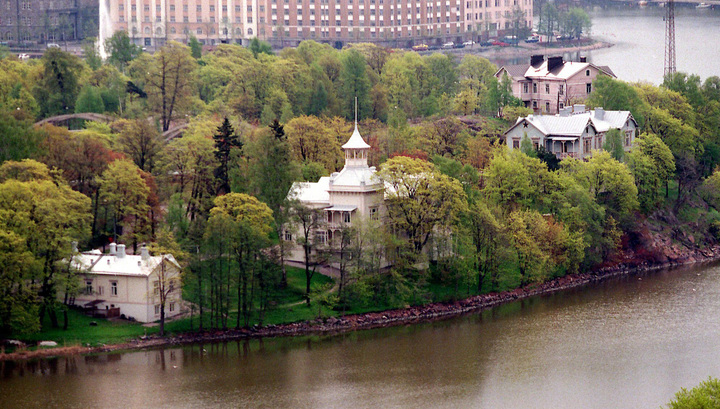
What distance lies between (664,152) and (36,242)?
45.6 meters

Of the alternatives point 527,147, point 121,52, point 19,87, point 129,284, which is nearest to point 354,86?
point 19,87

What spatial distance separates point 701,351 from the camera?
235 feet

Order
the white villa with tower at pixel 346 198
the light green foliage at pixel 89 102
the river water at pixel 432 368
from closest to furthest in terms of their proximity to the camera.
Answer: the river water at pixel 432 368
the white villa with tower at pixel 346 198
the light green foliage at pixel 89 102

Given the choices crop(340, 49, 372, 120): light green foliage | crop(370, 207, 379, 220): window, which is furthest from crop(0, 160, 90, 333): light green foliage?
crop(340, 49, 372, 120): light green foliage

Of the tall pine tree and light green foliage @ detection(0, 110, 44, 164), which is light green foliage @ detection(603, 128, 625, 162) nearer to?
the tall pine tree

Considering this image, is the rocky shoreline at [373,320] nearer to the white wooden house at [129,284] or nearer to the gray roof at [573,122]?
the white wooden house at [129,284]

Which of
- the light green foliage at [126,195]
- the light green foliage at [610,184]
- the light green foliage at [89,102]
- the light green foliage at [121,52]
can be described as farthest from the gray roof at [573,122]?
the light green foliage at [121,52]

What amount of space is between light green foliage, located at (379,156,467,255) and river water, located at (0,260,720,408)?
5.80 metres

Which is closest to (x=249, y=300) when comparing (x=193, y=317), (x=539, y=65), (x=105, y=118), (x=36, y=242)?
(x=193, y=317)

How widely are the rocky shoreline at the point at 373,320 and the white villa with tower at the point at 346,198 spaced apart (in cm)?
584

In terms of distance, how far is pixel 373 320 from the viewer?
257 feet

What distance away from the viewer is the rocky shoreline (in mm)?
71875

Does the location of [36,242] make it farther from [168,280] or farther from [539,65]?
[539,65]

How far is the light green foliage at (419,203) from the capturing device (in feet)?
271
